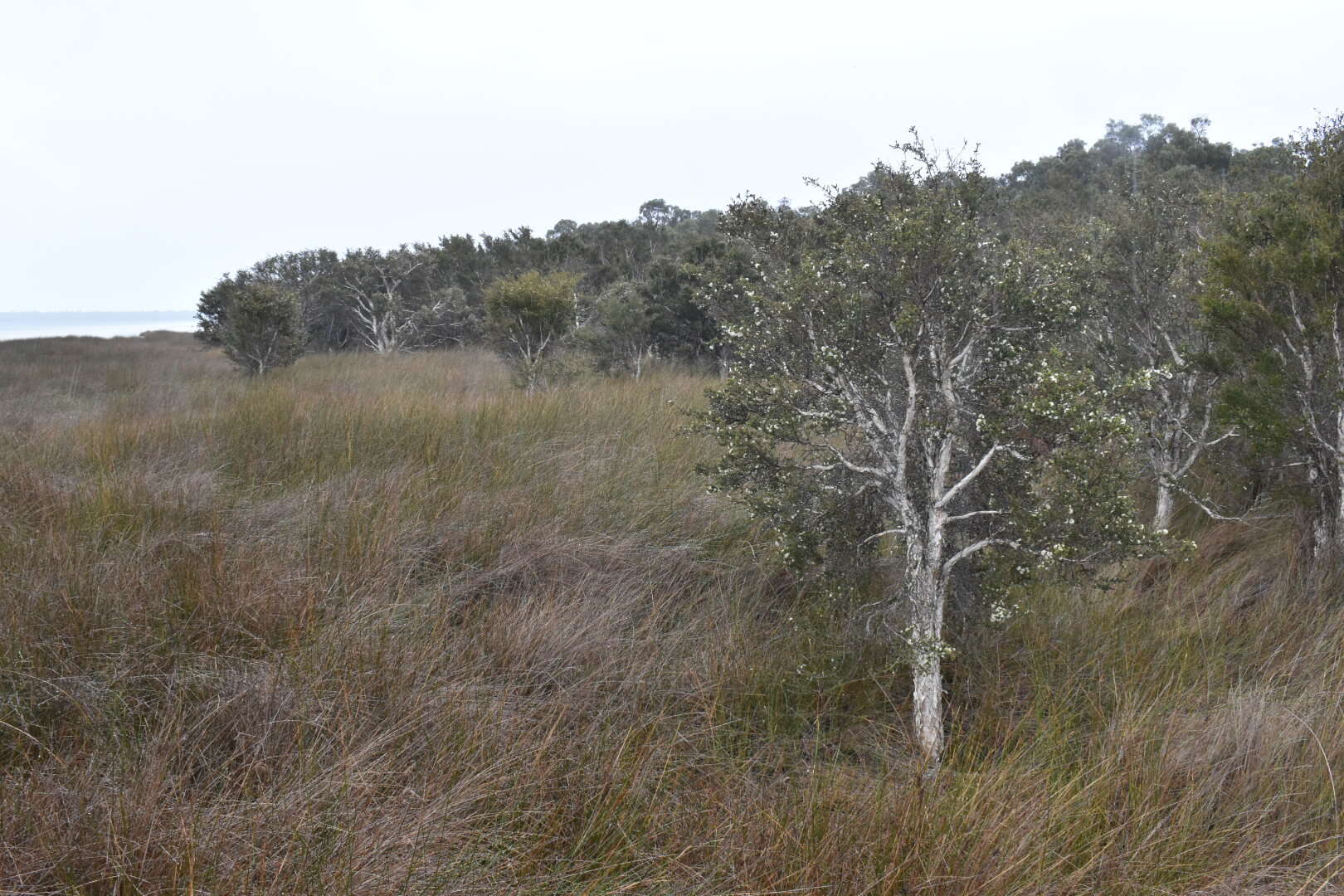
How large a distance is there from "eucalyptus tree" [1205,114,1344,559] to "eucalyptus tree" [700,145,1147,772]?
1397 millimetres

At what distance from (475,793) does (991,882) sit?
132 cm

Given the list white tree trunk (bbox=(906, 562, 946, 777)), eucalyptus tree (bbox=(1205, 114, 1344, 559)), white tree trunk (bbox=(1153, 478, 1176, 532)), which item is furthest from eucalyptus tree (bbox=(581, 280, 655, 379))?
white tree trunk (bbox=(906, 562, 946, 777))

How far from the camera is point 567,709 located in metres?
2.68

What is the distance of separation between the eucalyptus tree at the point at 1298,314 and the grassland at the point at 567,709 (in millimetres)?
689

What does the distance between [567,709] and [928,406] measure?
1911 millimetres

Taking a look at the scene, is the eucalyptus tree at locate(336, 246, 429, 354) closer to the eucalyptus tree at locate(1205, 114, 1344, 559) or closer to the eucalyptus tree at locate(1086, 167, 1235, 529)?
the eucalyptus tree at locate(1086, 167, 1235, 529)

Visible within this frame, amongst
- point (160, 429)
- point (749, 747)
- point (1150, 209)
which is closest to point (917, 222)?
point (749, 747)

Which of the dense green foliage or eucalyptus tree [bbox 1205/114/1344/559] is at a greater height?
the dense green foliage

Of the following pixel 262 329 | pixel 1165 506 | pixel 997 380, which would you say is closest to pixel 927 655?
pixel 997 380

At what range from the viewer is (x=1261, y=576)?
4.51 metres

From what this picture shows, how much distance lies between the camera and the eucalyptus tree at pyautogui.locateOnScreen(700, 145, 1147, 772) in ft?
9.31

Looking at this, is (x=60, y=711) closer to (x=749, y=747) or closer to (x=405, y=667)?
(x=405, y=667)

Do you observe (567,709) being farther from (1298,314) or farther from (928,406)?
(1298,314)

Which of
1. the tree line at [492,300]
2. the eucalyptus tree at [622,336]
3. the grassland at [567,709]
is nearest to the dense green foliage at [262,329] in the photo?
the tree line at [492,300]
